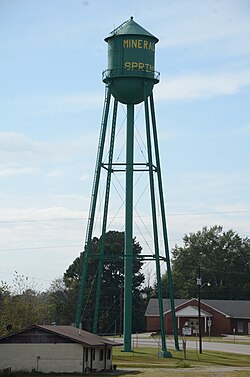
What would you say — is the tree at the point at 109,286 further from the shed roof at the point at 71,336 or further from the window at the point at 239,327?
the shed roof at the point at 71,336

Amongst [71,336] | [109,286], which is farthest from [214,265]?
[71,336]

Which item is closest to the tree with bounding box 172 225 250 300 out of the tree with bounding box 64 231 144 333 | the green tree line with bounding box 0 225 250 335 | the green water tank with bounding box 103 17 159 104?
the green tree line with bounding box 0 225 250 335

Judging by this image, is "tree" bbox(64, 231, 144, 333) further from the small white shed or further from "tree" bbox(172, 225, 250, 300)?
the small white shed

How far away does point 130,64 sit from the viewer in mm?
57406

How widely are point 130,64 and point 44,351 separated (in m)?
20.9

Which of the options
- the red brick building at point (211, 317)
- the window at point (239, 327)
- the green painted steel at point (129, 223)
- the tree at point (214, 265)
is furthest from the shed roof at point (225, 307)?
the green painted steel at point (129, 223)

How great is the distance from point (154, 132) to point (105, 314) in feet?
135

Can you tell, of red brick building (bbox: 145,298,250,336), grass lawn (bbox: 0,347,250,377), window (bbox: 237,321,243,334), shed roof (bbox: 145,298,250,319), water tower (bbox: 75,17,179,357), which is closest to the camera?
grass lawn (bbox: 0,347,250,377)

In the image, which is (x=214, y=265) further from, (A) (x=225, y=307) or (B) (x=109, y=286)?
(B) (x=109, y=286)

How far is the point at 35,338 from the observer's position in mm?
45625

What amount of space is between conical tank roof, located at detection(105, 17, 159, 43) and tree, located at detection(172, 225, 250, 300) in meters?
56.7

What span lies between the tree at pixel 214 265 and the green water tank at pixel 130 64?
56499 millimetres

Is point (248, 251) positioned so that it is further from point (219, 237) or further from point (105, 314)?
point (105, 314)

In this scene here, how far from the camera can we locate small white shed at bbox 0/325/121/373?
4506 centimetres
